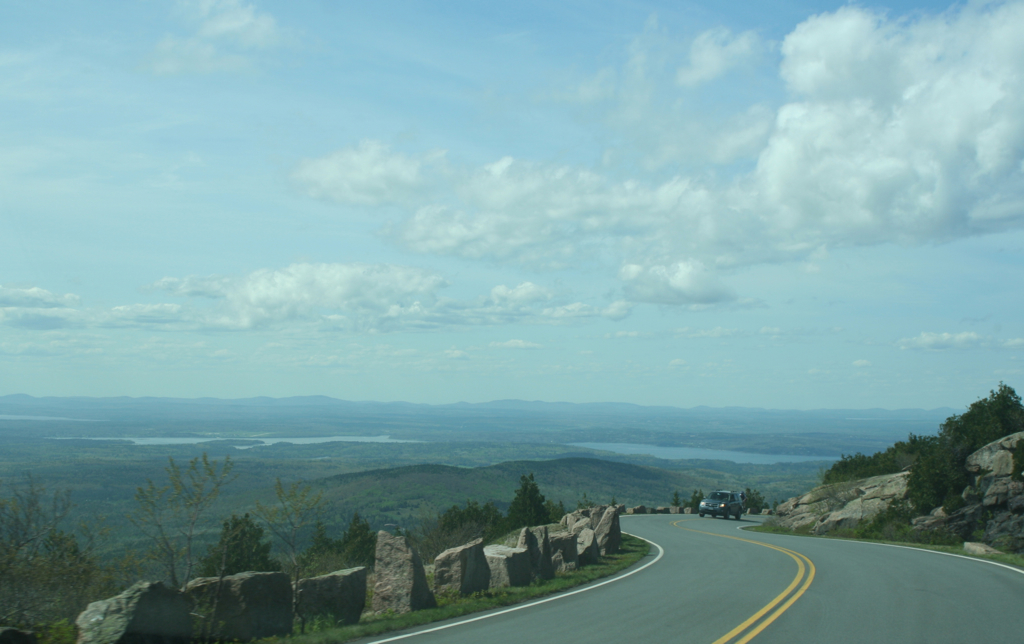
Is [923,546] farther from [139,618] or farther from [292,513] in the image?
[139,618]

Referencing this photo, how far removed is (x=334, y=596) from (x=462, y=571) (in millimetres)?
3413

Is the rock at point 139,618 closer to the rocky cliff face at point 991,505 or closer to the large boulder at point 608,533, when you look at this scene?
the large boulder at point 608,533

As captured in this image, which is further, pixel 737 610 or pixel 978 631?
pixel 737 610

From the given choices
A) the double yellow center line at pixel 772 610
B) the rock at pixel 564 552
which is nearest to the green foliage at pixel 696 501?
the double yellow center line at pixel 772 610

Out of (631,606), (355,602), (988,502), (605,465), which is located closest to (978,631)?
(631,606)

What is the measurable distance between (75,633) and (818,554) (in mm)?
19890

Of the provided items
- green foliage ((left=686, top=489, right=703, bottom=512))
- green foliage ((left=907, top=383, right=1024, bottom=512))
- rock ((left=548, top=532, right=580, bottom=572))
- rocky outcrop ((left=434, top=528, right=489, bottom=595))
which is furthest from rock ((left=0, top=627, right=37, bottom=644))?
green foliage ((left=686, top=489, right=703, bottom=512))

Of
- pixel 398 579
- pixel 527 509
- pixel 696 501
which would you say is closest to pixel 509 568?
pixel 398 579

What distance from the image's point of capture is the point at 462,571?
1342 cm

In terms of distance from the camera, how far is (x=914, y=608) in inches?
450

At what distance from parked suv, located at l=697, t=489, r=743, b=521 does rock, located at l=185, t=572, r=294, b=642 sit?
41516 millimetres

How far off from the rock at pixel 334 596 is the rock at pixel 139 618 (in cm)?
199

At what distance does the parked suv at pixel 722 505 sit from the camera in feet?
Result: 153

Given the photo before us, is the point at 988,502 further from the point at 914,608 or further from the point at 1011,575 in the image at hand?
the point at 914,608
